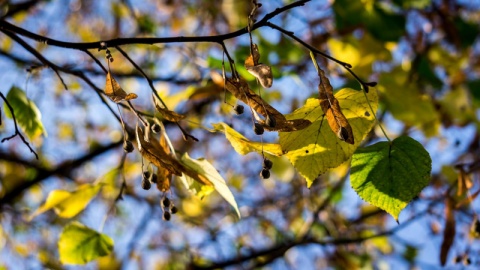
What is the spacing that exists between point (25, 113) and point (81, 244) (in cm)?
28

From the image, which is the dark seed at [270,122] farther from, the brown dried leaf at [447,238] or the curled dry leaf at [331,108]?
the brown dried leaf at [447,238]

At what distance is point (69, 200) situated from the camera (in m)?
0.98

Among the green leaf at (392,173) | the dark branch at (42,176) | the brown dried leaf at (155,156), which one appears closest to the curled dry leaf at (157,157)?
the brown dried leaf at (155,156)

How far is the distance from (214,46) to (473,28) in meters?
1.11

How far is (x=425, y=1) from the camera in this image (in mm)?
→ 1541

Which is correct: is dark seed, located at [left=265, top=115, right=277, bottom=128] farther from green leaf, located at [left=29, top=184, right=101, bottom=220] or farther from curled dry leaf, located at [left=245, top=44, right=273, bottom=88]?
green leaf, located at [left=29, top=184, right=101, bottom=220]

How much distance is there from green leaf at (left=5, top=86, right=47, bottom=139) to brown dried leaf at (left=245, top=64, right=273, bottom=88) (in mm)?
475

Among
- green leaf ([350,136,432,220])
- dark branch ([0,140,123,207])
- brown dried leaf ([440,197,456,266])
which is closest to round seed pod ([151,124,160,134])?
green leaf ([350,136,432,220])

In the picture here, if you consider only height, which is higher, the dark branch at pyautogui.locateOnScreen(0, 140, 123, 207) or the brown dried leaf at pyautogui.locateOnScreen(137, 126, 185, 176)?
the dark branch at pyautogui.locateOnScreen(0, 140, 123, 207)

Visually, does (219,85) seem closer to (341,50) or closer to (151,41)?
(151,41)

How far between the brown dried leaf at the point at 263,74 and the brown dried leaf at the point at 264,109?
0.03 metres

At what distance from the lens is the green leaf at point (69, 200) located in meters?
0.97

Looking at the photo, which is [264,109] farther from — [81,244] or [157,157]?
[81,244]

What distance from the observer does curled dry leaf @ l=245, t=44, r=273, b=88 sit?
1.68ft
